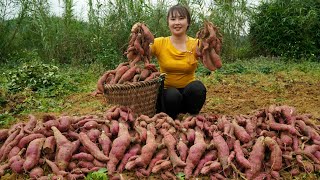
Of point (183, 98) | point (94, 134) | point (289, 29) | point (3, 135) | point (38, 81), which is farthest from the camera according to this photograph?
point (289, 29)

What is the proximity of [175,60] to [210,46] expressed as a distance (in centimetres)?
40

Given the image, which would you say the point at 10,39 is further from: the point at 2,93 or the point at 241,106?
the point at 241,106

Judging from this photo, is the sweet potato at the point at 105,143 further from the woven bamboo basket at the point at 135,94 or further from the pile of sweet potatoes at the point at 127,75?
the pile of sweet potatoes at the point at 127,75

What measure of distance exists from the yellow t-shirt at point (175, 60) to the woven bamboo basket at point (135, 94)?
0.26 metres

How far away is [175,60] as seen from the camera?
4.09m

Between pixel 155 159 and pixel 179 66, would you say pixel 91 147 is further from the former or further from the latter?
pixel 179 66

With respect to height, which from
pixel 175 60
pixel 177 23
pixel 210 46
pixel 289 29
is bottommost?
pixel 175 60

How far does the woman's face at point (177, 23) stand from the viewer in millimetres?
3934

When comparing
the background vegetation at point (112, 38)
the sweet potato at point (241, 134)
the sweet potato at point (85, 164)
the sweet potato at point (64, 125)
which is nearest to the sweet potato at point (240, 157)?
the sweet potato at point (241, 134)

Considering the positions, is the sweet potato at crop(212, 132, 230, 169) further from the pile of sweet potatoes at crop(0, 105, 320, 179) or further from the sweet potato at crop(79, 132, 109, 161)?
the sweet potato at crop(79, 132, 109, 161)

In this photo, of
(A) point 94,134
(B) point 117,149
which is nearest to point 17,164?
(A) point 94,134

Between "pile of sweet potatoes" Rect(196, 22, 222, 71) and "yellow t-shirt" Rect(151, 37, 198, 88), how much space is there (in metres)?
0.16

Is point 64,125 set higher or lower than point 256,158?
higher

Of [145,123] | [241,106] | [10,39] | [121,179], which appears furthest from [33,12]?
[121,179]
